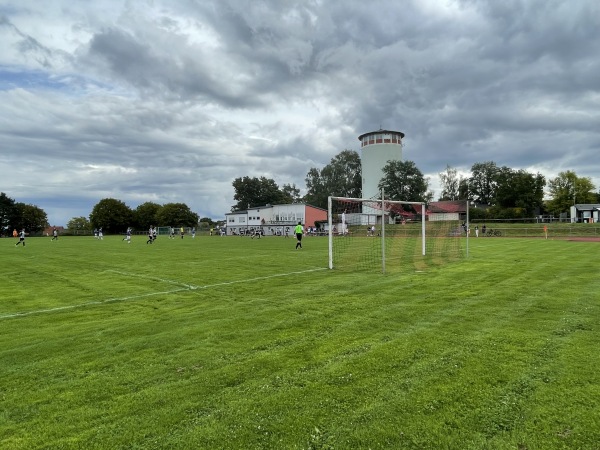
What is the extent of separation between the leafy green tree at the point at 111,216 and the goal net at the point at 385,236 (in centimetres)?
9958

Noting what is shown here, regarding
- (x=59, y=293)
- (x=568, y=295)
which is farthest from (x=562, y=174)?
(x=59, y=293)

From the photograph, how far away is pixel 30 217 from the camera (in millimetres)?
102500

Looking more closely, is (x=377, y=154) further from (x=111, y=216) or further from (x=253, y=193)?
(x=111, y=216)

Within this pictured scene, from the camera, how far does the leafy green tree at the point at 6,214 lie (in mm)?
97750

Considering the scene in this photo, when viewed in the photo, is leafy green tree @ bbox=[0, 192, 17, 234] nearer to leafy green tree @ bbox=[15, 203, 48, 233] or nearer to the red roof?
leafy green tree @ bbox=[15, 203, 48, 233]

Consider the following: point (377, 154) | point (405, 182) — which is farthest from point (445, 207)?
point (377, 154)

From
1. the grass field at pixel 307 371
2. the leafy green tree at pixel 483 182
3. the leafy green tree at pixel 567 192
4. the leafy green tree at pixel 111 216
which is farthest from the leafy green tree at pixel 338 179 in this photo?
the grass field at pixel 307 371

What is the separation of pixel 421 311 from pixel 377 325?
4.54 feet

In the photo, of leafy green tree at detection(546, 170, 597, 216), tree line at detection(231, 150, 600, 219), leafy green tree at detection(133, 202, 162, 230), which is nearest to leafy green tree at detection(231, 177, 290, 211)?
tree line at detection(231, 150, 600, 219)

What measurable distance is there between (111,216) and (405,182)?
79.1 meters

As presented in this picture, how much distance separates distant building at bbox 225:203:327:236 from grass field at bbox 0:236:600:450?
2665 inches

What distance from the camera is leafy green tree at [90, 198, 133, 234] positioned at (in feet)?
348

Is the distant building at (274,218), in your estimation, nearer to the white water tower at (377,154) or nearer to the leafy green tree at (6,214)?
the white water tower at (377,154)

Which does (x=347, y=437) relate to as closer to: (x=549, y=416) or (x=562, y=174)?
(x=549, y=416)
